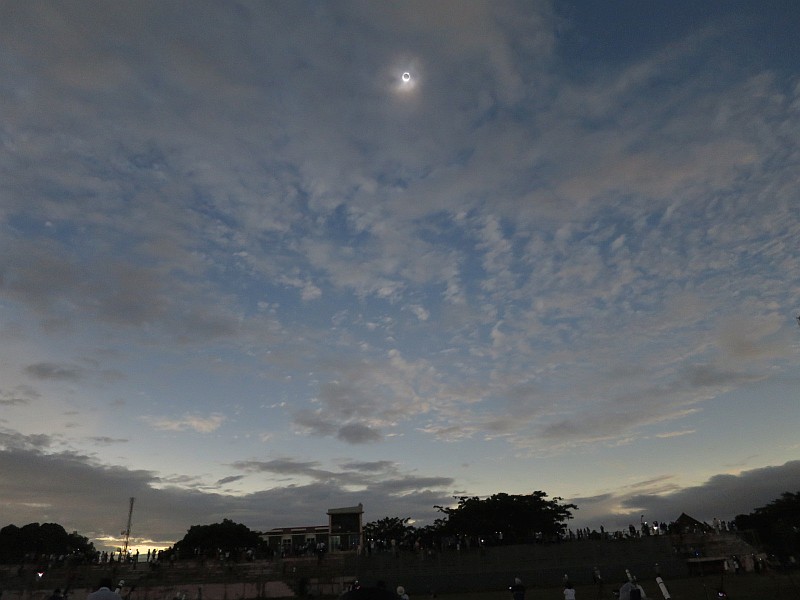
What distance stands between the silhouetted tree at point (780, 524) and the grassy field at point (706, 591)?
2059 centimetres

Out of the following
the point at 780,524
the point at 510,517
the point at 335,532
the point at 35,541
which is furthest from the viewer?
the point at 35,541

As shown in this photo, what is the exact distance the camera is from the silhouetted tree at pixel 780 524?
58.2 meters

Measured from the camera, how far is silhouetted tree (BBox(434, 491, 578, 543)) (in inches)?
2741

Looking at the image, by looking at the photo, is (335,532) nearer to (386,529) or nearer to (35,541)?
(386,529)

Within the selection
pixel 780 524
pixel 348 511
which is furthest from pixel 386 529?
pixel 780 524

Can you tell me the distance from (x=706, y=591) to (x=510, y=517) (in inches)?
1791

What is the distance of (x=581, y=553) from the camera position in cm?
4816

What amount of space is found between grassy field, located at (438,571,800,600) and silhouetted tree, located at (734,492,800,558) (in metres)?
20.6

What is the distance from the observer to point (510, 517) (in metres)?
70.1

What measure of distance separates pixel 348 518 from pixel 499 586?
49.3 metres

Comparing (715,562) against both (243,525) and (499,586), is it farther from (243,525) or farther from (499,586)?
(243,525)

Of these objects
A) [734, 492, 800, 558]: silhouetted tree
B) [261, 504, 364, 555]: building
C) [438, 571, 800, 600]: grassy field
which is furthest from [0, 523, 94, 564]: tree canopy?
[734, 492, 800, 558]: silhouetted tree

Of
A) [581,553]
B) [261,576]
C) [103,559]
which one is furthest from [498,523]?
[103,559]

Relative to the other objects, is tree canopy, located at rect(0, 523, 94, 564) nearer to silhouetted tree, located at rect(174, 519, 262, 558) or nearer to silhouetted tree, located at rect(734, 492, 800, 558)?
silhouetted tree, located at rect(174, 519, 262, 558)
